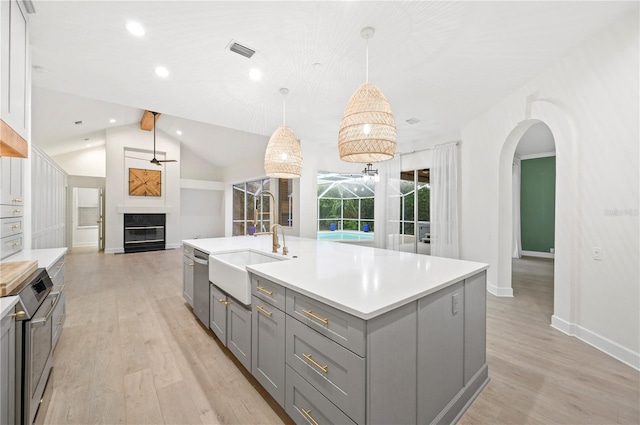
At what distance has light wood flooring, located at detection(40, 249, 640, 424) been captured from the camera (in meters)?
1.59

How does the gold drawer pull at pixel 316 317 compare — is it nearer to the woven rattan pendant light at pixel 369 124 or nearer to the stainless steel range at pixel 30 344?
the woven rattan pendant light at pixel 369 124

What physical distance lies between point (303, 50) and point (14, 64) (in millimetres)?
2157

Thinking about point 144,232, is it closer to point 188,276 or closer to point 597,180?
point 188,276

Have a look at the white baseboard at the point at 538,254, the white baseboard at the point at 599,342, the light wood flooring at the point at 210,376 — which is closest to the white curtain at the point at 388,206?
the light wood flooring at the point at 210,376

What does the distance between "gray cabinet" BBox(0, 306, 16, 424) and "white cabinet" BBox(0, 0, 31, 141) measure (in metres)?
1.29

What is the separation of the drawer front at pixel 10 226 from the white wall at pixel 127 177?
19.5 ft

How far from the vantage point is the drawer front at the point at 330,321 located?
1.06 meters

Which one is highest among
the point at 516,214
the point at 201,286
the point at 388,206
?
the point at 388,206

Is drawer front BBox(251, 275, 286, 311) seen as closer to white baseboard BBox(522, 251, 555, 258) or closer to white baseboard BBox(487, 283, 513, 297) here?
white baseboard BBox(487, 283, 513, 297)

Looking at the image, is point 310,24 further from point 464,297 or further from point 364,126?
point 464,297

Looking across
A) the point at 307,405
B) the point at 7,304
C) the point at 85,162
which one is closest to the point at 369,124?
the point at 307,405

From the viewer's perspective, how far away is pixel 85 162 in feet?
27.6

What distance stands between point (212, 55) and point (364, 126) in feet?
5.96

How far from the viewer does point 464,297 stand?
167cm
